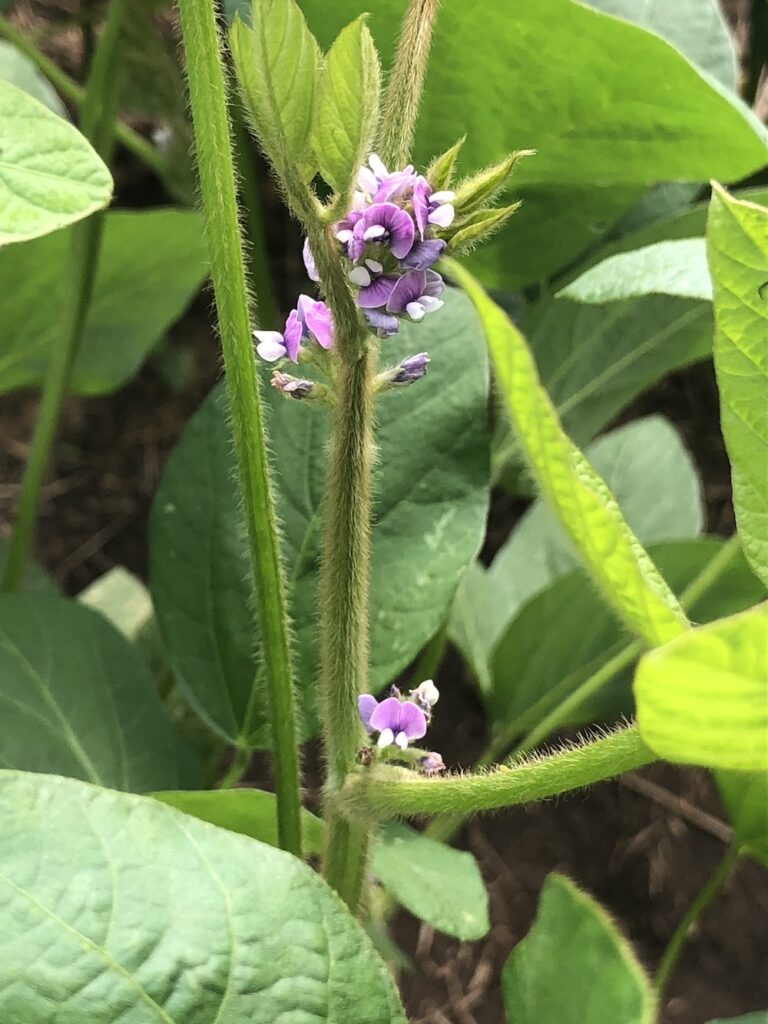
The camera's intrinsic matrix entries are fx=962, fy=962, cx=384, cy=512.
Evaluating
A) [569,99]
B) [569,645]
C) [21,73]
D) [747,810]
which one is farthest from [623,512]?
[21,73]

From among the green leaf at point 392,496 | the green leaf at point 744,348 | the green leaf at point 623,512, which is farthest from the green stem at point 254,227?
the green leaf at point 744,348

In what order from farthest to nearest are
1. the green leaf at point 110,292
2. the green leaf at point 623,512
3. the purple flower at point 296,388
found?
the green leaf at point 623,512
the green leaf at point 110,292
the purple flower at point 296,388

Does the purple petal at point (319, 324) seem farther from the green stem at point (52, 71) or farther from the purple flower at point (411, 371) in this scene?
the green stem at point (52, 71)

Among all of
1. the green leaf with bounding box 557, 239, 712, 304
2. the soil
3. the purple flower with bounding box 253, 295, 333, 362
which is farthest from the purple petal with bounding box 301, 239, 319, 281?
the soil

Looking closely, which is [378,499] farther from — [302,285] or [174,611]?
[302,285]

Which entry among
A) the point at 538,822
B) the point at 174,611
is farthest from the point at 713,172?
the point at 538,822

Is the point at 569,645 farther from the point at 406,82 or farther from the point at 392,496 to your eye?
the point at 406,82

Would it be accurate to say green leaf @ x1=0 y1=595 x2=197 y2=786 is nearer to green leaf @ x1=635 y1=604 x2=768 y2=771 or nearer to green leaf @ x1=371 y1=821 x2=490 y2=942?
green leaf @ x1=371 y1=821 x2=490 y2=942
